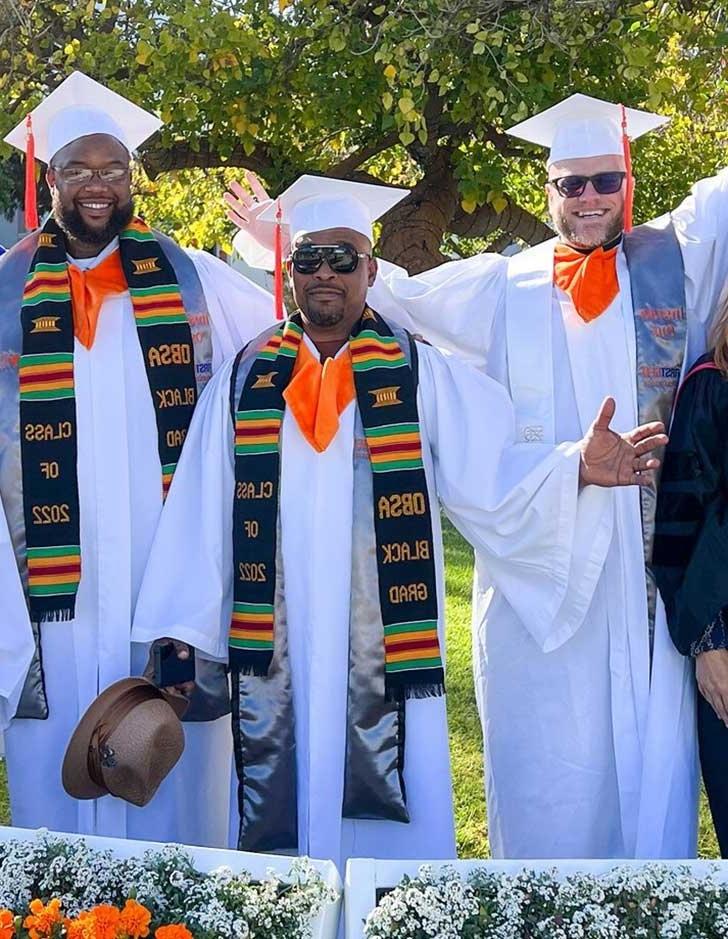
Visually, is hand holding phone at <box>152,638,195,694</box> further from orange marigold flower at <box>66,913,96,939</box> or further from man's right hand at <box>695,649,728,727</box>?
man's right hand at <box>695,649,728,727</box>

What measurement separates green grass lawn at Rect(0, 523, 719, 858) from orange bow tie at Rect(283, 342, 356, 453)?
2333 mm

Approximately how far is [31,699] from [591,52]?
393 centimetres

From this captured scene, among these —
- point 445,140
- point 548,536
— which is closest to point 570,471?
point 548,536

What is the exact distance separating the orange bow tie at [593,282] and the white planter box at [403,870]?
1759mm

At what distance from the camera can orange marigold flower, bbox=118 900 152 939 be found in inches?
105

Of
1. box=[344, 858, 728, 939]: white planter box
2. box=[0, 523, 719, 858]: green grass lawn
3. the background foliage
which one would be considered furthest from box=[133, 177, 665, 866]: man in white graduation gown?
the background foliage

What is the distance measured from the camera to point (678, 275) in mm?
4047

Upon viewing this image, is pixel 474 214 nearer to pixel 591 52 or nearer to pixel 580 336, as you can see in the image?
pixel 591 52

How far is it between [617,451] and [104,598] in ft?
5.35

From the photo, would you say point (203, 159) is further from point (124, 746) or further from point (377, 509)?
point (124, 746)

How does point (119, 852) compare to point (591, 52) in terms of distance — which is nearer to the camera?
point (119, 852)

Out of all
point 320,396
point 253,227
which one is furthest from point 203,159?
point 320,396

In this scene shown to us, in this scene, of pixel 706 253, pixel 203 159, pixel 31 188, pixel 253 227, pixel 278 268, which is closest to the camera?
pixel 706 253

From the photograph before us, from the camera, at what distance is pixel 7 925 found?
2.67 metres
